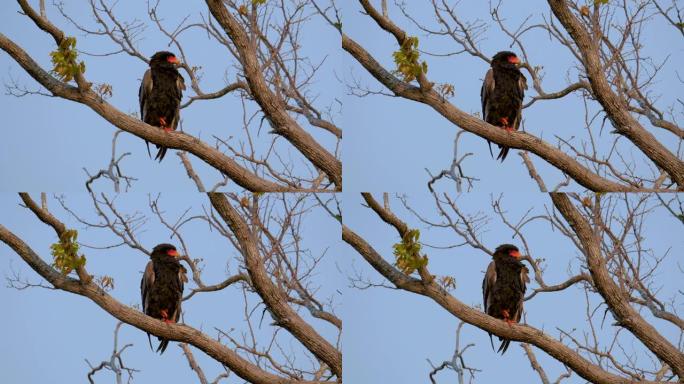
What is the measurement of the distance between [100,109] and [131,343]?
103 cm

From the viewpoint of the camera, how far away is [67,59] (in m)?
7.36

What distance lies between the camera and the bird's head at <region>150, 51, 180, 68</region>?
292 inches

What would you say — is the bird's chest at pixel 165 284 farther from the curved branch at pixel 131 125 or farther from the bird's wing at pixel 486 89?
the bird's wing at pixel 486 89

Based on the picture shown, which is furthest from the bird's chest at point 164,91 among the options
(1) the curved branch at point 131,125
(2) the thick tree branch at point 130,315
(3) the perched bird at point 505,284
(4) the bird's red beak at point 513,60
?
(3) the perched bird at point 505,284

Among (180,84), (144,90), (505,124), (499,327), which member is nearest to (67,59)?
(144,90)

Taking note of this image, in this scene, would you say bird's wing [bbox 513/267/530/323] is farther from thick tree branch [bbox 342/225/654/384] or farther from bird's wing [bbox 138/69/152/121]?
bird's wing [bbox 138/69/152/121]

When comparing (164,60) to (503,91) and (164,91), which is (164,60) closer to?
(164,91)

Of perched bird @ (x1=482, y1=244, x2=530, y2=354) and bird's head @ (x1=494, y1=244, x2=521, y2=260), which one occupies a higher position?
bird's head @ (x1=494, y1=244, x2=521, y2=260)

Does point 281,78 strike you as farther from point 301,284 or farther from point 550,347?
point 550,347

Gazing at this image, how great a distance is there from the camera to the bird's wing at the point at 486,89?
24.6ft

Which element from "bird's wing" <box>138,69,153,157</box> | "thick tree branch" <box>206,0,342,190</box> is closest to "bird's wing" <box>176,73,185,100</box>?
"bird's wing" <box>138,69,153,157</box>

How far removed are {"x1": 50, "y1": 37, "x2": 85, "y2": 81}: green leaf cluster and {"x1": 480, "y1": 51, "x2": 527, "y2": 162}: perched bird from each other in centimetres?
176

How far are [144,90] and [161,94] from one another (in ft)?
0.25

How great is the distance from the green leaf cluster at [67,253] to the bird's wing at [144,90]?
0.60m
